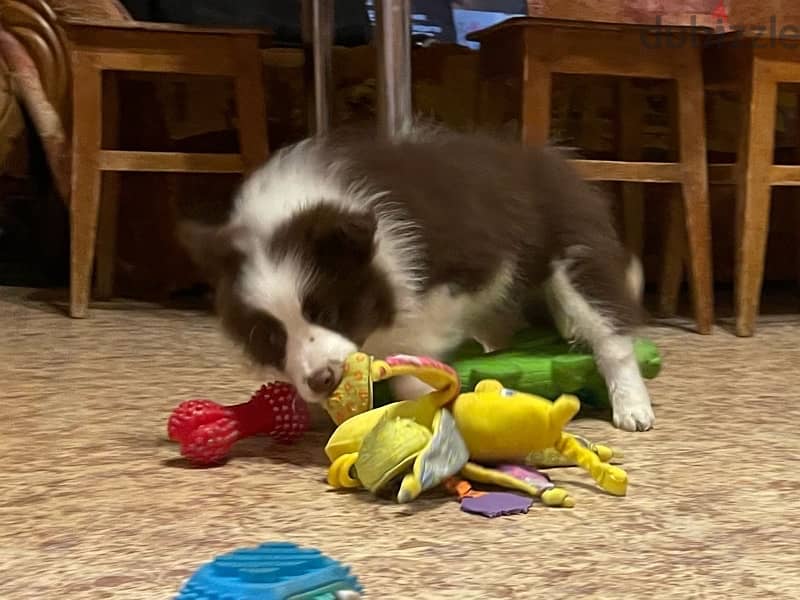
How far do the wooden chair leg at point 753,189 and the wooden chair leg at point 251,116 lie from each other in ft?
4.27

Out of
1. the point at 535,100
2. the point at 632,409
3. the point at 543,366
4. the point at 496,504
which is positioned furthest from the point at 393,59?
the point at 496,504

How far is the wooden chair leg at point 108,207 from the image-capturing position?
317cm

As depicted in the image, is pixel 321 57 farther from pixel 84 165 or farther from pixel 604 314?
pixel 604 314

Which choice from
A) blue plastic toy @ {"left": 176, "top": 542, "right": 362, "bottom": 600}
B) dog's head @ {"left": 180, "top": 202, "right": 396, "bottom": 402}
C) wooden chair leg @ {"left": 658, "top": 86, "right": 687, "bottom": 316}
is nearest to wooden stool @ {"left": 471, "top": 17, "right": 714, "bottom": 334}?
wooden chair leg @ {"left": 658, "top": 86, "right": 687, "bottom": 316}

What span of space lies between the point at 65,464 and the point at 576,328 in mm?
905

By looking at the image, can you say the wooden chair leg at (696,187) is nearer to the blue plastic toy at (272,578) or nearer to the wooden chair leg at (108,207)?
the wooden chair leg at (108,207)

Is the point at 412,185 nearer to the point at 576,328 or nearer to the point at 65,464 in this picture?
the point at 576,328

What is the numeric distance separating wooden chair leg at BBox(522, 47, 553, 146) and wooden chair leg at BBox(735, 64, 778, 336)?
55 cm

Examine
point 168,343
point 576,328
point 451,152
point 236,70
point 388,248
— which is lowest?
point 168,343

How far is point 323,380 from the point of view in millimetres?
1497

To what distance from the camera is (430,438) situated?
4.35ft

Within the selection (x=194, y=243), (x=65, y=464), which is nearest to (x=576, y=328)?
Result: (x=194, y=243)

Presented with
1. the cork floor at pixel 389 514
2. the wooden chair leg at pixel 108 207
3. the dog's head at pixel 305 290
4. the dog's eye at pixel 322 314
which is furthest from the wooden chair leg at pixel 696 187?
the wooden chair leg at pixel 108 207

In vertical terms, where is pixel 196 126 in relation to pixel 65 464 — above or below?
above
